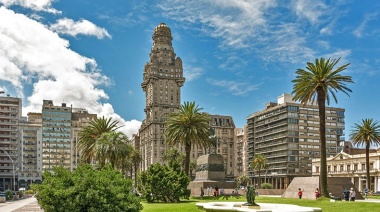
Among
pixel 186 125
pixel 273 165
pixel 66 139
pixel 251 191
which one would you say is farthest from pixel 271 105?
pixel 251 191

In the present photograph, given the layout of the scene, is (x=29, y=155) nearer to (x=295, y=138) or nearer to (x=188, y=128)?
(x=295, y=138)

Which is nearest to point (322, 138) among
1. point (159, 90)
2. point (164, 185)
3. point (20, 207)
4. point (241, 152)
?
point (164, 185)

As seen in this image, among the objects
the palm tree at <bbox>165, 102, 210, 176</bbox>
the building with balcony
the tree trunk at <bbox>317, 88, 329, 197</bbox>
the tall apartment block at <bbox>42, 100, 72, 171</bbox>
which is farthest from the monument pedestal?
the tall apartment block at <bbox>42, 100, 72, 171</bbox>

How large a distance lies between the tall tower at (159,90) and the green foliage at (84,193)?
14441 cm

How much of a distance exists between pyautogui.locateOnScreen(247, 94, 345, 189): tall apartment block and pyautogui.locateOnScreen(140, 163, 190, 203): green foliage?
97.1 m

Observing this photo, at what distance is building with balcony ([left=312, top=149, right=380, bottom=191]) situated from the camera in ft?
335

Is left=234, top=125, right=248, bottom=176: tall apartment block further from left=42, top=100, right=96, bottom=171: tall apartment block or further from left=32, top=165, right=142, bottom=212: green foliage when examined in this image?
left=32, top=165, right=142, bottom=212: green foliage

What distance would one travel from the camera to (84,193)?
76.9 feet

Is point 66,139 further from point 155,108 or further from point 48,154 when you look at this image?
point 155,108

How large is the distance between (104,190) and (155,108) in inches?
5912

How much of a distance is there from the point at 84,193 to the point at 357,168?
324ft

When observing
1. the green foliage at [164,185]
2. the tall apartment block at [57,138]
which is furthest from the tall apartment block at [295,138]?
the green foliage at [164,185]

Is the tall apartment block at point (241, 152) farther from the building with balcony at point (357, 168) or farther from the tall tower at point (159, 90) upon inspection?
the building with balcony at point (357, 168)

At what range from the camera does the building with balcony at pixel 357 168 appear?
102 metres
